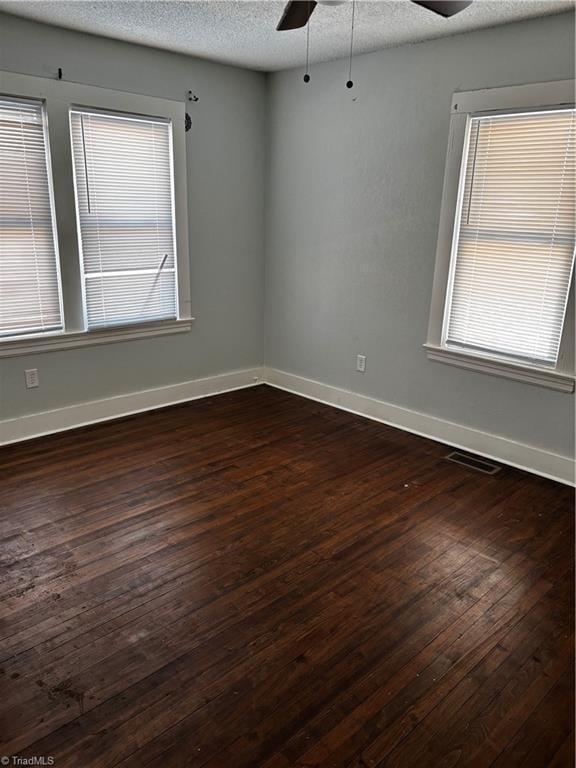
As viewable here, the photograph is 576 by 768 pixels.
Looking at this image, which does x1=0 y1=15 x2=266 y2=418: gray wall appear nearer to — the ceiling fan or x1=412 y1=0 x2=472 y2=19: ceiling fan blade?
the ceiling fan

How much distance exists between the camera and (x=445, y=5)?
2.17 metres

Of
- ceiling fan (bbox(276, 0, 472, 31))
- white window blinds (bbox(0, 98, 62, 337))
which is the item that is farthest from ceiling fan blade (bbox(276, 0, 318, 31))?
white window blinds (bbox(0, 98, 62, 337))

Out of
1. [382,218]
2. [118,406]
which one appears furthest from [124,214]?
[382,218]

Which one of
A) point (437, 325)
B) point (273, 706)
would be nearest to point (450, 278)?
point (437, 325)

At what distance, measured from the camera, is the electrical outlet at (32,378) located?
366cm

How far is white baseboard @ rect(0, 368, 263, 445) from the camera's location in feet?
12.1

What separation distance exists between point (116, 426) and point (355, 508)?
6.46 feet

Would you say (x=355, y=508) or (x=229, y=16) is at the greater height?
(x=229, y=16)

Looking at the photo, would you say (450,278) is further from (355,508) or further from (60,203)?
(60,203)

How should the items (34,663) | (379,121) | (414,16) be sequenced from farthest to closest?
(379,121), (414,16), (34,663)

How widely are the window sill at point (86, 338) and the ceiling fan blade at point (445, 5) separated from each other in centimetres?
281

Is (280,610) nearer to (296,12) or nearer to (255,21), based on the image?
(296,12)

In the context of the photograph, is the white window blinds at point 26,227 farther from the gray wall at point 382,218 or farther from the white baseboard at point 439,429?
the white baseboard at point 439,429

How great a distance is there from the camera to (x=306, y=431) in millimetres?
4012
